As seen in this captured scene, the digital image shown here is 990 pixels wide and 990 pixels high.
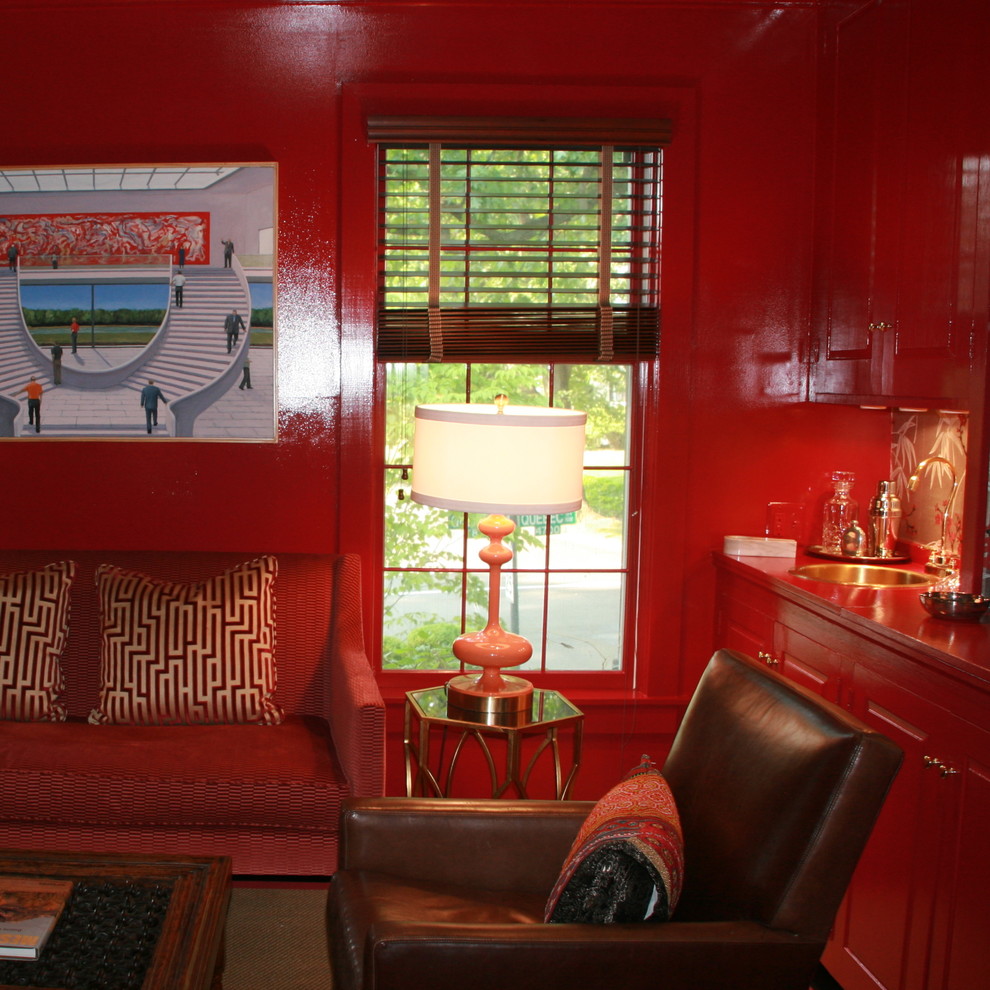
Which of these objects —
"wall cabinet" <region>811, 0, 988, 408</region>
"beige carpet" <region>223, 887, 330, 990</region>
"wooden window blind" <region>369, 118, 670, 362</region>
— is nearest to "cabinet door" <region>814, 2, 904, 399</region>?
"wall cabinet" <region>811, 0, 988, 408</region>

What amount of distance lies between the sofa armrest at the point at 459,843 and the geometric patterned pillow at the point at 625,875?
0.40 metres

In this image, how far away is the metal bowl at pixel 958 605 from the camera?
7.66 ft

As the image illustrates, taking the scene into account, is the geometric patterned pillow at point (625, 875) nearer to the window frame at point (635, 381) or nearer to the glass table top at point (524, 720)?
the glass table top at point (524, 720)

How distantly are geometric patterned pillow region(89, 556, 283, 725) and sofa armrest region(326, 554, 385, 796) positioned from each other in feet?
0.66

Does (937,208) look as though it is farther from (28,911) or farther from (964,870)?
(28,911)

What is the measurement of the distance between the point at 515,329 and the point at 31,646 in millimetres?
1667

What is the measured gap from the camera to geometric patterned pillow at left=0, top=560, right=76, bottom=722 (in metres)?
3.01

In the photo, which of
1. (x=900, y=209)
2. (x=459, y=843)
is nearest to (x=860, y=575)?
(x=900, y=209)

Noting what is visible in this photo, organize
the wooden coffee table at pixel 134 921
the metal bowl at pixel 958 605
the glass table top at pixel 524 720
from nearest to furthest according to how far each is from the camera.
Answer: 1. the wooden coffee table at pixel 134 921
2. the metal bowl at pixel 958 605
3. the glass table top at pixel 524 720

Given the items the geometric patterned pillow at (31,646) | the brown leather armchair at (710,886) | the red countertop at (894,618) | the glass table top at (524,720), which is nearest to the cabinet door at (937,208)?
the red countertop at (894,618)

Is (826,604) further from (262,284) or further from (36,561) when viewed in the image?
(36,561)

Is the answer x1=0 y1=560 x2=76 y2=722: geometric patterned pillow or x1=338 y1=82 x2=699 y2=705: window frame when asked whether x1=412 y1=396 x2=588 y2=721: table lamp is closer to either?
x1=338 y1=82 x2=699 y2=705: window frame

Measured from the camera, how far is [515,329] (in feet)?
11.2

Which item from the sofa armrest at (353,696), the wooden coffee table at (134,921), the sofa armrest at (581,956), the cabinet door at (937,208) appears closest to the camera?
the sofa armrest at (581,956)
